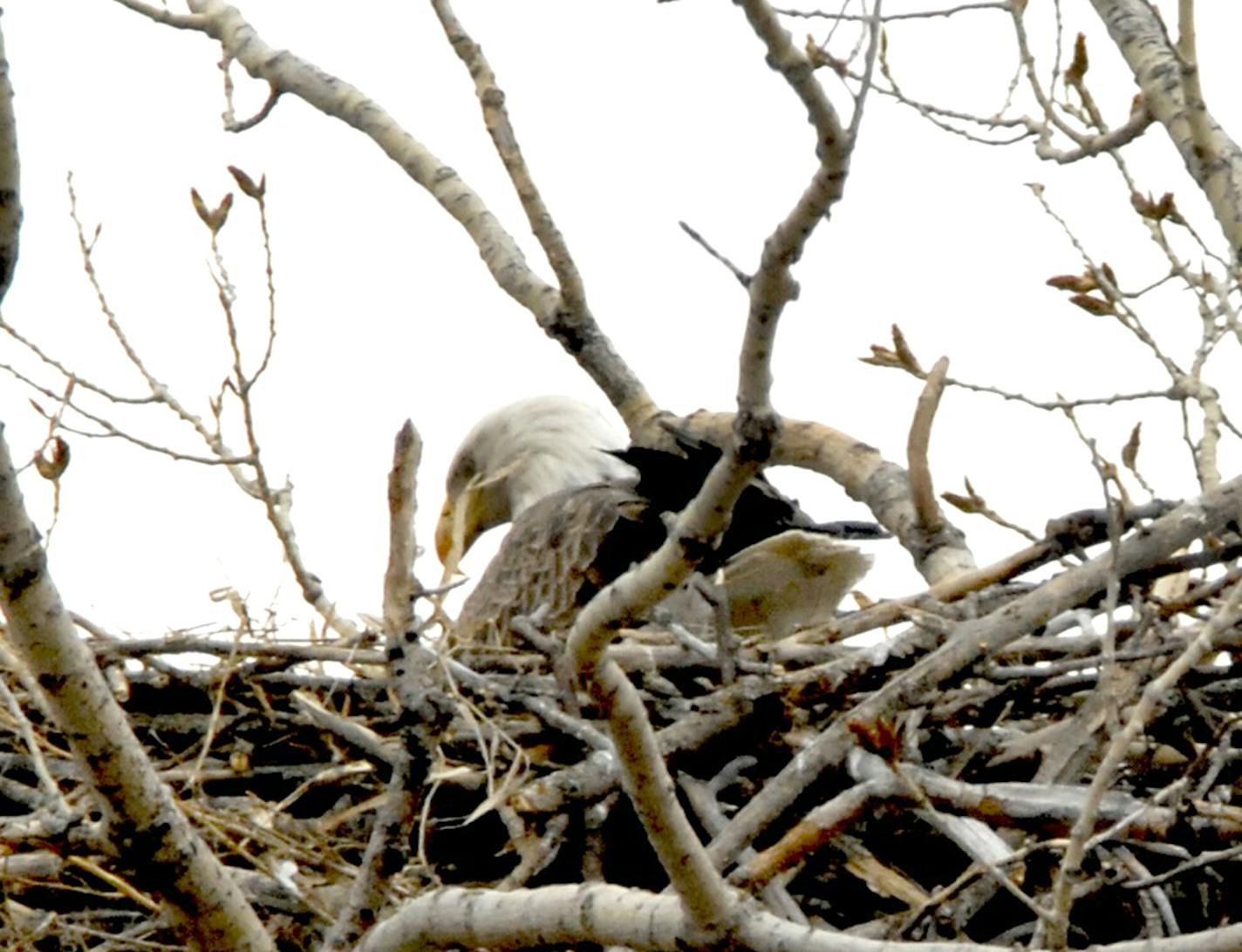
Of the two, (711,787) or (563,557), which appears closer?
(711,787)

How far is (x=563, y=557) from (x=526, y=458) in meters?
2.31

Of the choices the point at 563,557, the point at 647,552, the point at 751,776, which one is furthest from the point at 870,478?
the point at 751,776

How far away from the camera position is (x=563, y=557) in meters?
5.25

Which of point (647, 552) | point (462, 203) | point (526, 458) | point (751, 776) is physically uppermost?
point (526, 458)

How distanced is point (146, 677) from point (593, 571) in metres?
1.38

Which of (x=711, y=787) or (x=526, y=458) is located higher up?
(x=526, y=458)

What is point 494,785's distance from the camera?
137 inches

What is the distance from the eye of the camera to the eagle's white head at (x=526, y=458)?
24.3 ft

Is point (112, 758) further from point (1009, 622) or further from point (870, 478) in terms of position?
point (870, 478)

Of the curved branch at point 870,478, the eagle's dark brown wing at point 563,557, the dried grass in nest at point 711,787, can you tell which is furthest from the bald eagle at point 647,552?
the dried grass in nest at point 711,787

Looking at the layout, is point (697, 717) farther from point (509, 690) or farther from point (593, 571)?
point (593, 571)

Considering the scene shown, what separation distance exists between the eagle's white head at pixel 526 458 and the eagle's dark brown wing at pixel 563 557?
1677 millimetres

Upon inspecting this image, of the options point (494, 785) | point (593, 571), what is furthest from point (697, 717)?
point (593, 571)

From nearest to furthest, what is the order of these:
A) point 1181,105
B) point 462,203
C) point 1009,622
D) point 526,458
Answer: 1. point 1009,622
2. point 1181,105
3. point 462,203
4. point 526,458
